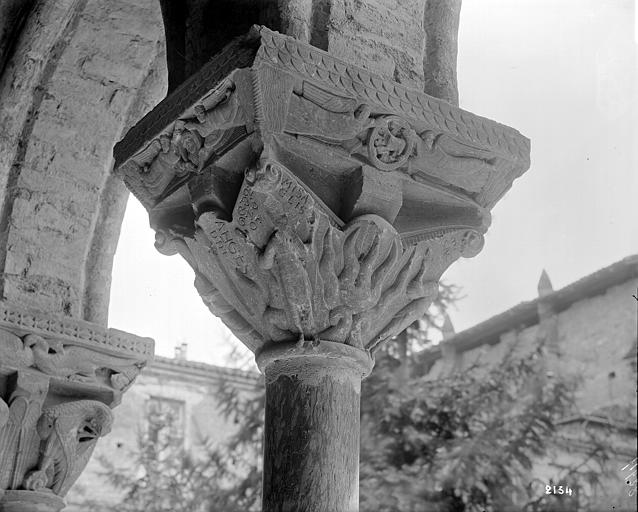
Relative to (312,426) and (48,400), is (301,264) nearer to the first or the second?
(312,426)

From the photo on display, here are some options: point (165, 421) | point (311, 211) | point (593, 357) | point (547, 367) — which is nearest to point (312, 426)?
point (311, 211)

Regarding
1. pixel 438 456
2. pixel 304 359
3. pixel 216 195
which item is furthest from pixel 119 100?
pixel 438 456

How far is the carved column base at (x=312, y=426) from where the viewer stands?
7.16 feet

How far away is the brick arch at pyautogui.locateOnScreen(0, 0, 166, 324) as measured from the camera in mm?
3479

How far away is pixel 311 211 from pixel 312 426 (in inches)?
18.7

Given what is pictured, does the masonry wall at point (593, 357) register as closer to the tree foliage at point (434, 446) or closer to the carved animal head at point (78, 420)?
the tree foliage at point (434, 446)

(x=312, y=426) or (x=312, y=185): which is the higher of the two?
(x=312, y=185)

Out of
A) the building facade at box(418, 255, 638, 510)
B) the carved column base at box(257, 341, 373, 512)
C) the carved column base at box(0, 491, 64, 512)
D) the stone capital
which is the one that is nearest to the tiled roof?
the building facade at box(418, 255, 638, 510)

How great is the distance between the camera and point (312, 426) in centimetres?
224

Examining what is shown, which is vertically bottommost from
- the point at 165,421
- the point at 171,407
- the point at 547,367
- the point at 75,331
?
the point at 75,331

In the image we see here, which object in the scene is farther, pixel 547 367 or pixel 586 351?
pixel 586 351

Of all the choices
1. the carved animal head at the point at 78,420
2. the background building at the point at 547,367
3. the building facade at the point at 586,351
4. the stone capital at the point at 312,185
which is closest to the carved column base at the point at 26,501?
the carved animal head at the point at 78,420

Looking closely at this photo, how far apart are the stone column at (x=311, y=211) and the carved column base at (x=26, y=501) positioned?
123 cm

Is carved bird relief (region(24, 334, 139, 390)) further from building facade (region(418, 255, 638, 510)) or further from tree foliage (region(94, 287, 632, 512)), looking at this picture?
building facade (region(418, 255, 638, 510))
